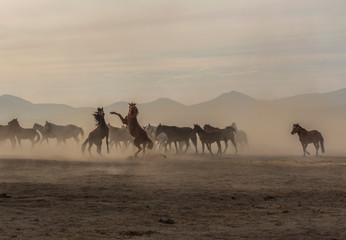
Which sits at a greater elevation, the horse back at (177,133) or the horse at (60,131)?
the horse at (60,131)

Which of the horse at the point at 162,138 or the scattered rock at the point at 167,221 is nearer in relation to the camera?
the scattered rock at the point at 167,221

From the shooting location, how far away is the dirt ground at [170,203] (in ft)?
42.5

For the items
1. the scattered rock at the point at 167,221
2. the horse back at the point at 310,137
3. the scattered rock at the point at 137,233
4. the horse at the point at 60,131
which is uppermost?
the horse at the point at 60,131

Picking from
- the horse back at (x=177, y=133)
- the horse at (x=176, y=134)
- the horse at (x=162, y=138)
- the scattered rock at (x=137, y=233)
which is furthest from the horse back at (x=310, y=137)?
the scattered rock at (x=137, y=233)

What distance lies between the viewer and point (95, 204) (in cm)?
1634

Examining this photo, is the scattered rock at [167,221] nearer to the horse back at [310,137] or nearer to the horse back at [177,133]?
the horse back at [310,137]

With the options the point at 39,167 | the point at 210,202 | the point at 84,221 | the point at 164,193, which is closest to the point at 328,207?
the point at 210,202

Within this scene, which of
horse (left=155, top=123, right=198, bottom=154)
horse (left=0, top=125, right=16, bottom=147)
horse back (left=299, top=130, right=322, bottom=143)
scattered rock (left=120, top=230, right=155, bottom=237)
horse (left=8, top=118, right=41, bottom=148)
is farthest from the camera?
horse (left=8, top=118, right=41, bottom=148)

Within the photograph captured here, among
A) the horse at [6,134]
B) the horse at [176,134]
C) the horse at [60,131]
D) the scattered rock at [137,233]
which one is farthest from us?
the horse at [60,131]

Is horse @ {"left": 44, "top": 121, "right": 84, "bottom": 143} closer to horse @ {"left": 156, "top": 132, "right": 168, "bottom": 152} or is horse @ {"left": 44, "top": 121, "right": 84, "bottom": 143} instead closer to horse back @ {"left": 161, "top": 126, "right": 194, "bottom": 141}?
horse @ {"left": 156, "top": 132, "right": 168, "bottom": 152}

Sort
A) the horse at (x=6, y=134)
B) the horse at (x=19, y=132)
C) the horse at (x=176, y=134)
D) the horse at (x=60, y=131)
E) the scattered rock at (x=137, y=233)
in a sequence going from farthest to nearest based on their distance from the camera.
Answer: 1. the horse at (x=60, y=131)
2. the horse at (x=19, y=132)
3. the horse at (x=6, y=134)
4. the horse at (x=176, y=134)
5. the scattered rock at (x=137, y=233)

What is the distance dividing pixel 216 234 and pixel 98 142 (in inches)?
910

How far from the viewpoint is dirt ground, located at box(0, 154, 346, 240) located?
13.0m

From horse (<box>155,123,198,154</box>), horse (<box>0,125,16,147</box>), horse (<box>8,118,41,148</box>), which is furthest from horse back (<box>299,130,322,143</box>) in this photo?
horse (<box>0,125,16,147</box>)
